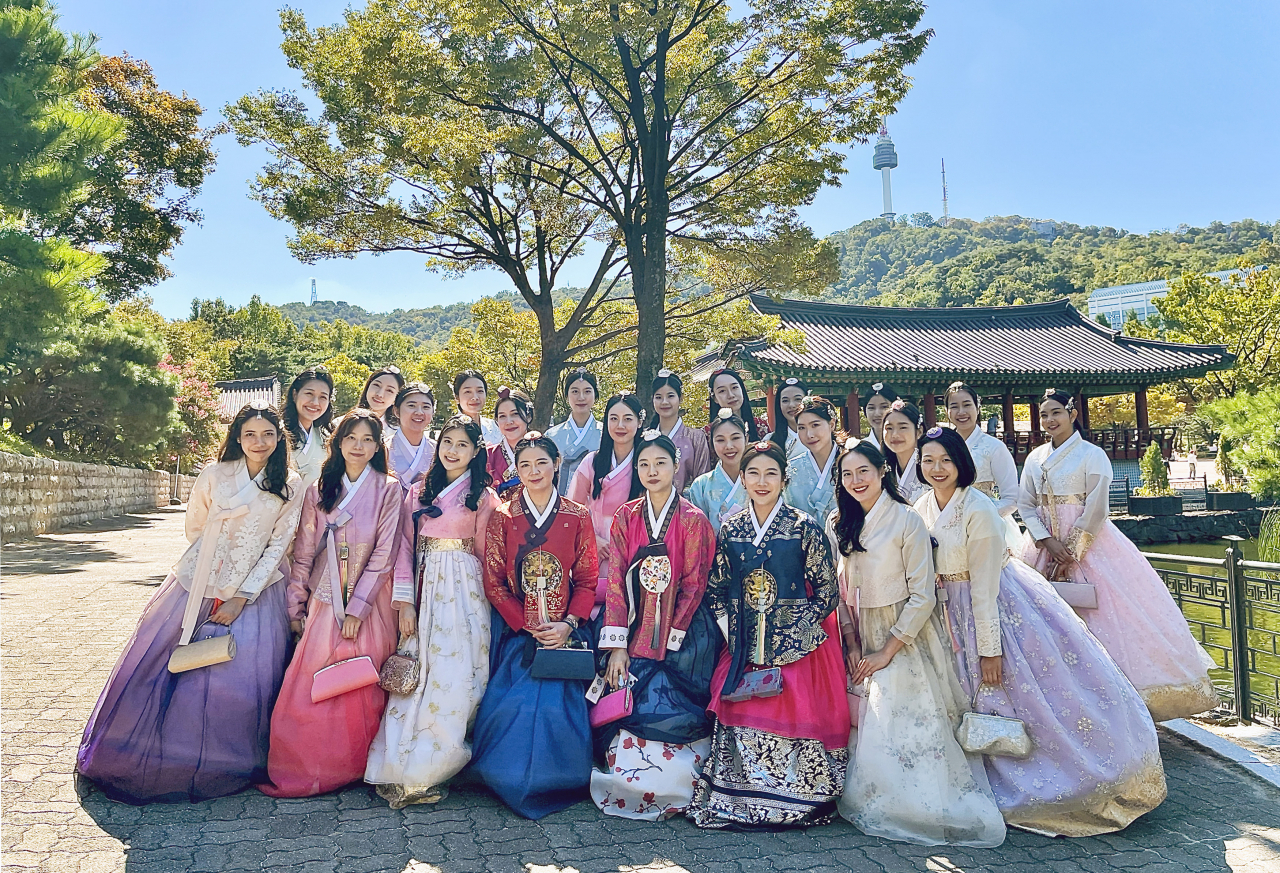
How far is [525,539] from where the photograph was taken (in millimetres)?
3744

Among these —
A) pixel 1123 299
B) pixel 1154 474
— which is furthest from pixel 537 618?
pixel 1123 299

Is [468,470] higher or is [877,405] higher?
[877,405]

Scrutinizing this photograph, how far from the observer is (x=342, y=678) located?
3463mm

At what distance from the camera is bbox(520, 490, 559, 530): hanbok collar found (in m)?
3.76

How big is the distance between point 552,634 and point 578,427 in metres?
2.18

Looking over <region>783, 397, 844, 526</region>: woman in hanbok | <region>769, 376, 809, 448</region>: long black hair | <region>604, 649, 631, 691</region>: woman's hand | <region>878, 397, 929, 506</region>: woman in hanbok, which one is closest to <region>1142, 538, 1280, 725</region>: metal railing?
<region>878, 397, 929, 506</region>: woman in hanbok

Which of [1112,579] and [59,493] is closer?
[1112,579]

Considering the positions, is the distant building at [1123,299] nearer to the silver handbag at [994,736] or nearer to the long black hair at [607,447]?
the long black hair at [607,447]

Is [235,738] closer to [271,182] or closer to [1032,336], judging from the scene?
[271,182]

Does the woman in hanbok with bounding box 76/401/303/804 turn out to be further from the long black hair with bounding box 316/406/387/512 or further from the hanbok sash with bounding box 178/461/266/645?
the long black hair with bounding box 316/406/387/512

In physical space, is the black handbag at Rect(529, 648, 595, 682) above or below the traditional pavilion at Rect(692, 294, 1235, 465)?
below

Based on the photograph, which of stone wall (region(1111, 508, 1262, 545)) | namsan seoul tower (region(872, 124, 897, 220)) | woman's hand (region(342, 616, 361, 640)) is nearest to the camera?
woman's hand (region(342, 616, 361, 640))

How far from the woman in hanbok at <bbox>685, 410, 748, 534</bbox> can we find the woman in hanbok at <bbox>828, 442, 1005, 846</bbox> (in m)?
0.79

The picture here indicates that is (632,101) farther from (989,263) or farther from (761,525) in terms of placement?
(989,263)
